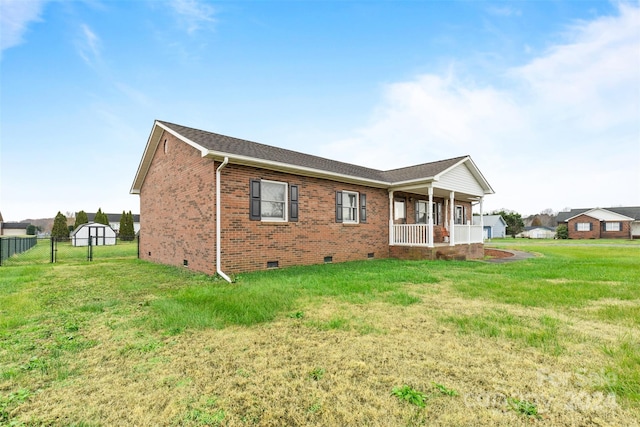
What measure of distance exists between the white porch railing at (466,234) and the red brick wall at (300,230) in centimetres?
340

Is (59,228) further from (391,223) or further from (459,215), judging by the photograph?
(459,215)

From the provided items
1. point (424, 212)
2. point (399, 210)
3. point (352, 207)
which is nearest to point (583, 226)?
point (424, 212)

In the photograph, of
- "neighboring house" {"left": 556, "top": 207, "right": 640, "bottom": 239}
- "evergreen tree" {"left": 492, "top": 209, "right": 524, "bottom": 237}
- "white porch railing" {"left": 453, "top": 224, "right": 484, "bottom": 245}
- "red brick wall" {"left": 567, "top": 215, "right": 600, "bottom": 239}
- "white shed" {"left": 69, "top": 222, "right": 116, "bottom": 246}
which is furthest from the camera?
"evergreen tree" {"left": 492, "top": 209, "right": 524, "bottom": 237}

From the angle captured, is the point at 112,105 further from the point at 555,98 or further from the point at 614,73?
the point at 614,73

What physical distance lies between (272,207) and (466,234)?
10.3 m

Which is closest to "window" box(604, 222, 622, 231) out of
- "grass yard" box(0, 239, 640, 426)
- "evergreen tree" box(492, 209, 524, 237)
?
"evergreen tree" box(492, 209, 524, 237)

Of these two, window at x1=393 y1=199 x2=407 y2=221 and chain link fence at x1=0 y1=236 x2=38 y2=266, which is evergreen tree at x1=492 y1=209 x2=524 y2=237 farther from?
chain link fence at x1=0 y1=236 x2=38 y2=266

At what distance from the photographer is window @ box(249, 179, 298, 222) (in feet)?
30.5

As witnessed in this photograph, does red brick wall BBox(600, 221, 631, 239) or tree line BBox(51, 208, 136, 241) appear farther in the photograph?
red brick wall BBox(600, 221, 631, 239)

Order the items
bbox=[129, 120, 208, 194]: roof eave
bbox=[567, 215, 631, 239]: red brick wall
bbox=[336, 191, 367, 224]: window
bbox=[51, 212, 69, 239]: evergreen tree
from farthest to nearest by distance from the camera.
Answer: bbox=[567, 215, 631, 239]: red brick wall
bbox=[51, 212, 69, 239]: evergreen tree
bbox=[336, 191, 367, 224]: window
bbox=[129, 120, 208, 194]: roof eave

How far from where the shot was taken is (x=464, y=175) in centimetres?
1481

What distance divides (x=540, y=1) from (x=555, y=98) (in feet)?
16.8

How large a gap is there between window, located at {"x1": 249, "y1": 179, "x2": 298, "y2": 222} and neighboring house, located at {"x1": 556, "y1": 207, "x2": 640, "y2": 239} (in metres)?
51.0

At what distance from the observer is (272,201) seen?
991cm
